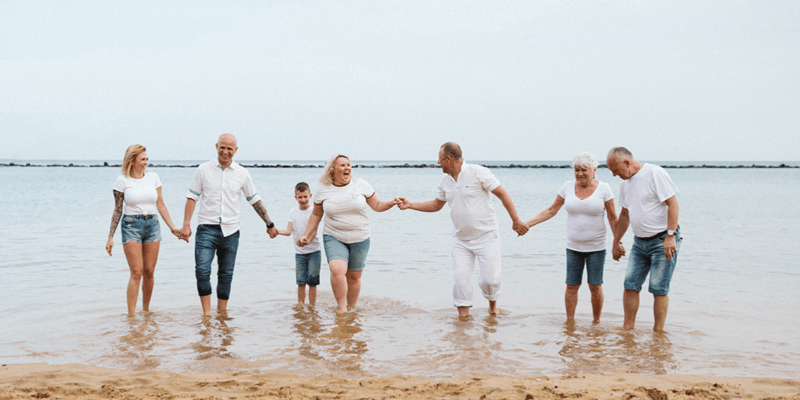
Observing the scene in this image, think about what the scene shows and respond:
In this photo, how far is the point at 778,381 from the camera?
4840 millimetres

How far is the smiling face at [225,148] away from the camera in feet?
22.8

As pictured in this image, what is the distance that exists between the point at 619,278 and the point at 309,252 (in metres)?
5.53

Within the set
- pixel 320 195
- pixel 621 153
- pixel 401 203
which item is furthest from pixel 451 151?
pixel 621 153

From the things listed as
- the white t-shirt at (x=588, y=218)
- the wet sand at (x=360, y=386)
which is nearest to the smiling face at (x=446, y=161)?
the white t-shirt at (x=588, y=218)

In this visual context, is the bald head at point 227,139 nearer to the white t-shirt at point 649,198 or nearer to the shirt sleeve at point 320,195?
the shirt sleeve at point 320,195

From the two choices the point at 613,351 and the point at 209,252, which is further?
the point at 209,252

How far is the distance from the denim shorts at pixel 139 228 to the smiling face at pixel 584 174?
469 cm

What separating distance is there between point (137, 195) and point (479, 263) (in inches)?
156

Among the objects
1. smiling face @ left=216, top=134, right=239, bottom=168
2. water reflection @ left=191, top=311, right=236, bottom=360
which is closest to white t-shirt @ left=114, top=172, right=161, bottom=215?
smiling face @ left=216, top=134, right=239, bottom=168

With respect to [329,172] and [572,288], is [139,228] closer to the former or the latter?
[329,172]

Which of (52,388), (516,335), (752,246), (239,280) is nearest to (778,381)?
(516,335)

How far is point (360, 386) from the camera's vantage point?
4.56 m

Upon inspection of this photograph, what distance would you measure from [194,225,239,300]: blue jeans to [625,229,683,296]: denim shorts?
4458mm

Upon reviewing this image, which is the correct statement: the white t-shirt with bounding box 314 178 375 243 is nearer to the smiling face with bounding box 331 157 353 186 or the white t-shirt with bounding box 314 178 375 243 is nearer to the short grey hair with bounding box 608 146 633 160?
the smiling face with bounding box 331 157 353 186
